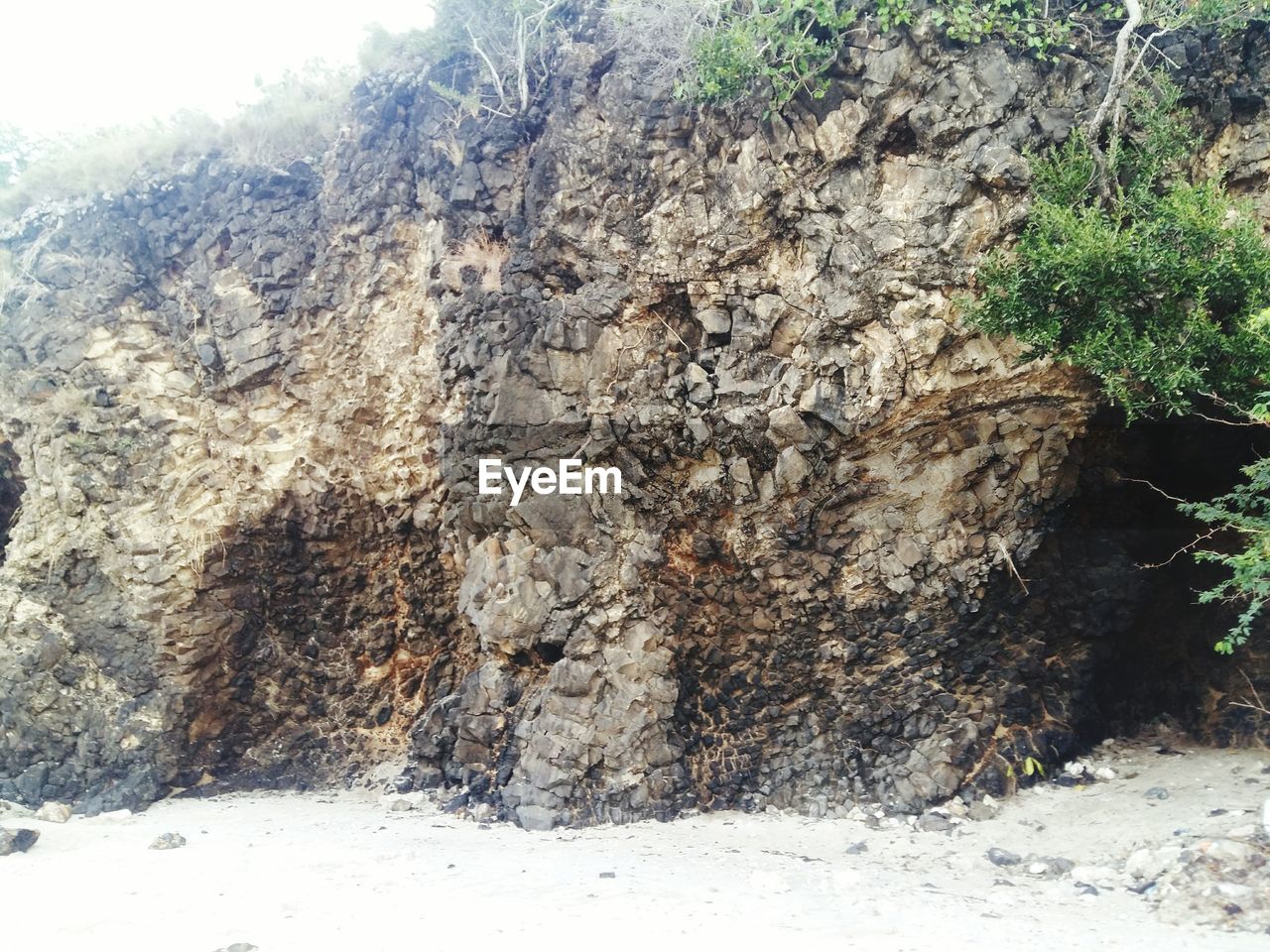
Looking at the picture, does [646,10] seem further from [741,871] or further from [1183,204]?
[741,871]

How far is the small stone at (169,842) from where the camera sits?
821 cm

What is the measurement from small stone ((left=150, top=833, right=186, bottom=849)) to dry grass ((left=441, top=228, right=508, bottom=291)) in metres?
6.34

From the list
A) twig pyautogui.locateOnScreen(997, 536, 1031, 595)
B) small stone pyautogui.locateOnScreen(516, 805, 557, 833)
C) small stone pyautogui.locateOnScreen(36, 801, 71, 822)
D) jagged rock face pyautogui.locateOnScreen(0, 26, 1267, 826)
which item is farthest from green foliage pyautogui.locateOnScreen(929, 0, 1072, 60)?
small stone pyautogui.locateOnScreen(36, 801, 71, 822)

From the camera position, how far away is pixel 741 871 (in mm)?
6980

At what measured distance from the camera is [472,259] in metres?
10.2

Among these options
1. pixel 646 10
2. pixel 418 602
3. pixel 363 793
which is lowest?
pixel 363 793

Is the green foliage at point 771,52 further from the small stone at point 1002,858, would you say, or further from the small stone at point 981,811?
the small stone at point 1002,858

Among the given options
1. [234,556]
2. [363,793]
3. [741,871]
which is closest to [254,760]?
[363,793]

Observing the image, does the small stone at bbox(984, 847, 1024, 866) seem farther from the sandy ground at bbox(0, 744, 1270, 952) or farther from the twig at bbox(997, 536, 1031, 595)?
the twig at bbox(997, 536, 1031, 595)

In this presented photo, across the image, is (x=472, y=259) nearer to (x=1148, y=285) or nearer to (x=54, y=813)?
(x=1148, y=285)

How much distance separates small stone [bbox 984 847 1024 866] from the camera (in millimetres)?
7055

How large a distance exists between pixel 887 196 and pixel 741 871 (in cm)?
616
